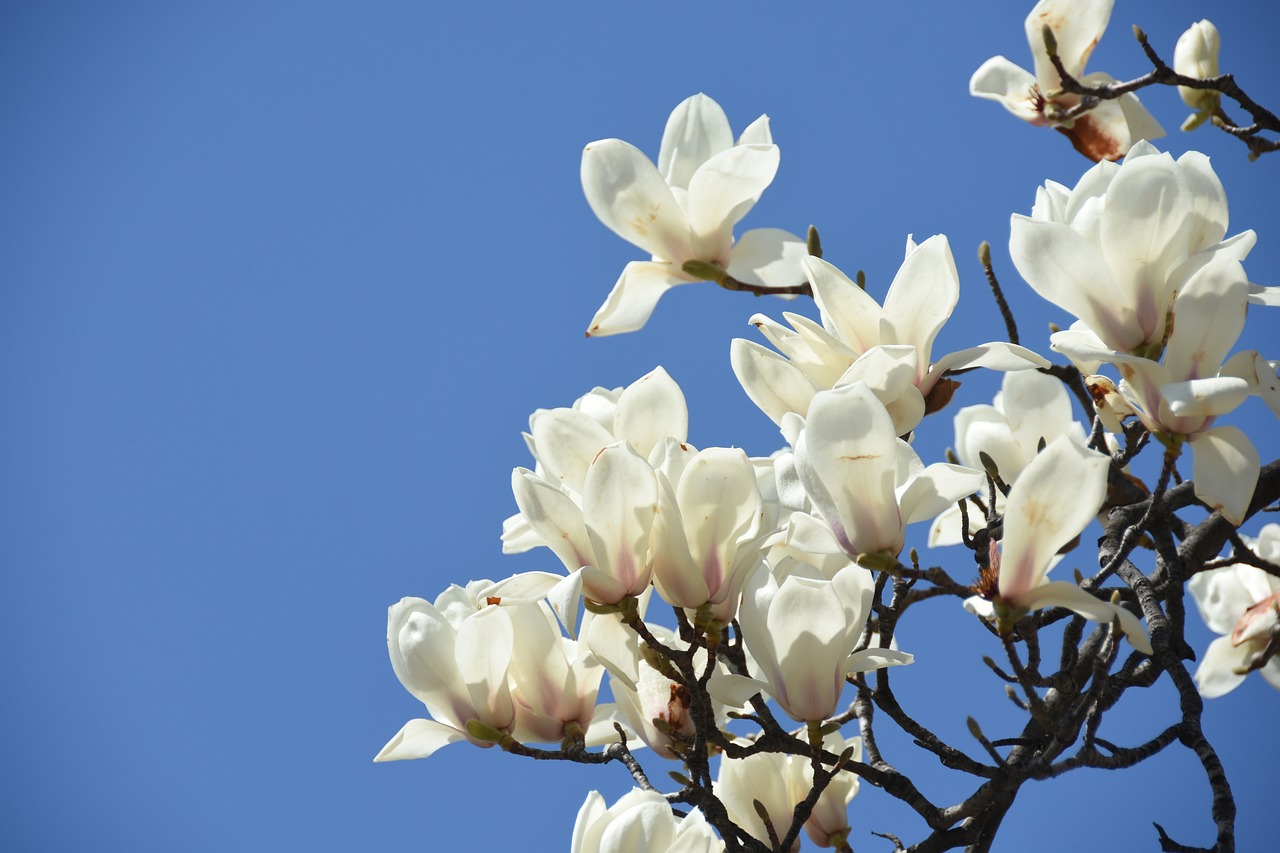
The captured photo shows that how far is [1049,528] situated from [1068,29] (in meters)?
0.80

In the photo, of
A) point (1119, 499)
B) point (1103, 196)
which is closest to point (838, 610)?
point (1103, 196)

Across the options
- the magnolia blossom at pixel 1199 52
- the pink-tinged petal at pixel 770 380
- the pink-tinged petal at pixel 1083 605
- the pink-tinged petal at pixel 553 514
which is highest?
the magnolia blossom at pixel 1199 52

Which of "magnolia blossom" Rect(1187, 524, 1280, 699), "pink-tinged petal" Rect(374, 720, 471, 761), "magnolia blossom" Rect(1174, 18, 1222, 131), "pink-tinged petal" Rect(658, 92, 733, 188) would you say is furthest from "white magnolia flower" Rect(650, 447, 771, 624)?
"magnolia blossom" Rect(1174, 18, 1222, 131)

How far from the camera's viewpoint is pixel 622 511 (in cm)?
79

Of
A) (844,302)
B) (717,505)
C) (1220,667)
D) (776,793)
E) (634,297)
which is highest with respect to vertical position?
(634,297)

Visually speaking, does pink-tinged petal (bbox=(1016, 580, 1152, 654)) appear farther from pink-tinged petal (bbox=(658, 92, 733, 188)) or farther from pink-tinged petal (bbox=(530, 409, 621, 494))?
pink-tinged petal (bbox=(658, 92, 733, 188))

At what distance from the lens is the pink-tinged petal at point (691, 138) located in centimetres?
111

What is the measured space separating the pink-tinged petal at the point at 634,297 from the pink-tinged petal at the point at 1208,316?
444 mm

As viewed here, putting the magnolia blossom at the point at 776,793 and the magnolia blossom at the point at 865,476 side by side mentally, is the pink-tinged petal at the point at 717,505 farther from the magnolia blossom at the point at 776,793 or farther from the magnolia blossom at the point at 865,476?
the magnolia blossom at the point at 776,793

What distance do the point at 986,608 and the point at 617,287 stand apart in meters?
0.44

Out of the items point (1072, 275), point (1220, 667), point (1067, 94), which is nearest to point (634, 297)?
point (1072, 275)

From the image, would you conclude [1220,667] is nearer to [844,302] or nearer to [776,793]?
[776,793]

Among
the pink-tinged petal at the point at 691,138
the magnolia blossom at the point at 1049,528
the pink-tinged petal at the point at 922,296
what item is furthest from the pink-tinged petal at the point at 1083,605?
the pink-tinged petal at the point at 691,138

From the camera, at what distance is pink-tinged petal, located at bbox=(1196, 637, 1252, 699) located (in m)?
1.24
